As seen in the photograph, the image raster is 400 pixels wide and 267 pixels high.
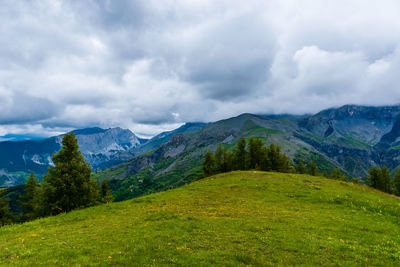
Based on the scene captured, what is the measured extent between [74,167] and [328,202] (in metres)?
43.8

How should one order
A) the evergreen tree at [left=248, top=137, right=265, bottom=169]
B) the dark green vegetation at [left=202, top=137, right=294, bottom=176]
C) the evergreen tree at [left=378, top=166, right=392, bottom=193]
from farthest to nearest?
the evergreen tree at [left=378, top=166, right=392, bottom=193] < the evergreen tree at [left=248, top=137, right=265, bottom=169] < the dark green vegetation at [left=202, top=137, right=294, bottom=176]

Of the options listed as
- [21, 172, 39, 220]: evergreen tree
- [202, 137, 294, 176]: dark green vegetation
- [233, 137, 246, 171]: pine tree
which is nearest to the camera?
[21, 172, 39, 220]: evergreen tree

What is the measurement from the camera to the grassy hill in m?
12.0

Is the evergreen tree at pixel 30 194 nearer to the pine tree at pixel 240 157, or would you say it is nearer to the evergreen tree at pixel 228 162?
the evergreen tree at pixel 228 162

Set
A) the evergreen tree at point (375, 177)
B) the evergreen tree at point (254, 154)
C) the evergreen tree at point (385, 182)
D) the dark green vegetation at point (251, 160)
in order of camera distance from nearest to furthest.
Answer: the dark green vegetation at point (251, 160)
the evergreen tree at point (254, 154)
the evergreen tree at point (385, 182)
the evergreen tree at point (375, 177)

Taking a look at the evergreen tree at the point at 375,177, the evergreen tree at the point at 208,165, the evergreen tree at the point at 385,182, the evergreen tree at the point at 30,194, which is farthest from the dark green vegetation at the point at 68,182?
the evergreen tree at the point at 385,182

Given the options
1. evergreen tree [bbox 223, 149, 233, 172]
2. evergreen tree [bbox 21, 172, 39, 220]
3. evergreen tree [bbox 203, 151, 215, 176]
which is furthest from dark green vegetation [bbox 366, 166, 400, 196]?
evergreen tree [bbox 21, 172, 39, 220]

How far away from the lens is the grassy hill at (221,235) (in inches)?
473

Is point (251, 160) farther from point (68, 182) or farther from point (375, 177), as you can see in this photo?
point (68, 182)

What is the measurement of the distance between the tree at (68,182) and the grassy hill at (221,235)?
14.0 m

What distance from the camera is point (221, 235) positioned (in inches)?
624

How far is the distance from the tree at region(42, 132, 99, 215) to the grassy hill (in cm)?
1405

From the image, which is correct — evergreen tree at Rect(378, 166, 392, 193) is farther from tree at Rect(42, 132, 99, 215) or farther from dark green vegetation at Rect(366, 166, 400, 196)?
tree at Rect(42, 132, 99, 215)

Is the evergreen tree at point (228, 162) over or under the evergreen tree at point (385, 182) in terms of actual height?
over
